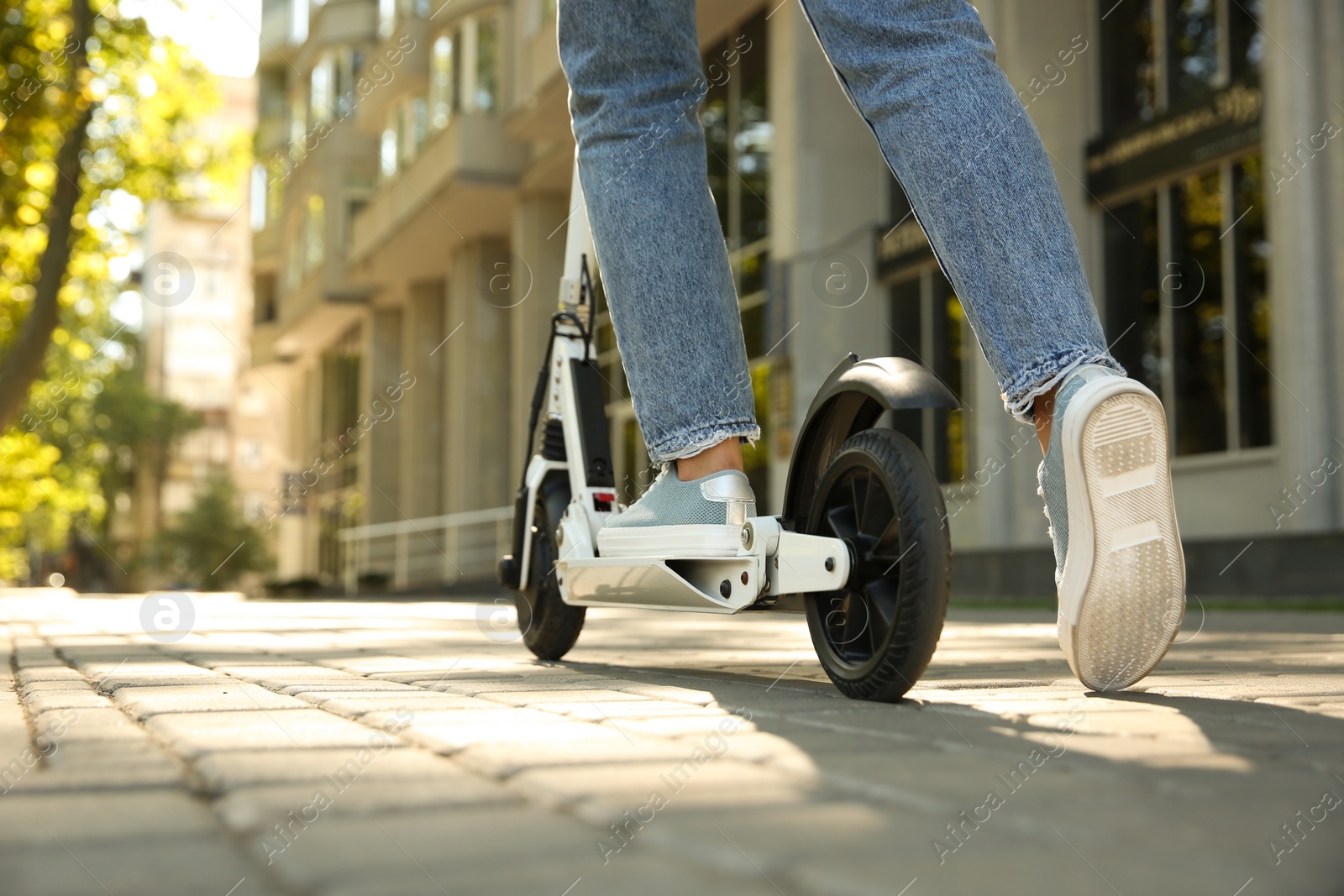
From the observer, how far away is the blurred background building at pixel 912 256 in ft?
32.6

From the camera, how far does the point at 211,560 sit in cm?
4322

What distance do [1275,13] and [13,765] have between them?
35.0 ft

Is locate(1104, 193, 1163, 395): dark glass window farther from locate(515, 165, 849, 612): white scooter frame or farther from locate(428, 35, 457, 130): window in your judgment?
locate(428, 35, 457, 130): window

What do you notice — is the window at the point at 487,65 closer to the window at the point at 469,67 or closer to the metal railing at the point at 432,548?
the window at the point at 469,67

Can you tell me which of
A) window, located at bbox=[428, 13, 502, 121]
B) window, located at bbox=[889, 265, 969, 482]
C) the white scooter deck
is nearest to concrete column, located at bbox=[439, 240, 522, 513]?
window, located at bbox=[428, 13, 502, 121]

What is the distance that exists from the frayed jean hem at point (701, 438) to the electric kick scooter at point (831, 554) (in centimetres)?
11

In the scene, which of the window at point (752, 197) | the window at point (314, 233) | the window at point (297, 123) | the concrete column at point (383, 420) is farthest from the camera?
the window at point (297, 123)

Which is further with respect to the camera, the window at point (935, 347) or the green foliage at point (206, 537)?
the green foliage at point (206, 537)

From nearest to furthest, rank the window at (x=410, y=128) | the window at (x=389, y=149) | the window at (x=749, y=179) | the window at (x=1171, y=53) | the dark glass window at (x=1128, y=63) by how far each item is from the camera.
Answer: the window at (x=1171, y=53)
the dark glass window at (x=1128, y=63)
the window at (x=749, y=179)
the window at (x=410, y=128)
the window at (x=389, y=149)

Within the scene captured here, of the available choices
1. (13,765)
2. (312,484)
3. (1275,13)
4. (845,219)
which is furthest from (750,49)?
(312,484)

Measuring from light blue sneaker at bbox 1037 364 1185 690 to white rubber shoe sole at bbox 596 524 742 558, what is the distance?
0.65m

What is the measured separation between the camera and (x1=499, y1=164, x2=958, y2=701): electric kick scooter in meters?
2.07

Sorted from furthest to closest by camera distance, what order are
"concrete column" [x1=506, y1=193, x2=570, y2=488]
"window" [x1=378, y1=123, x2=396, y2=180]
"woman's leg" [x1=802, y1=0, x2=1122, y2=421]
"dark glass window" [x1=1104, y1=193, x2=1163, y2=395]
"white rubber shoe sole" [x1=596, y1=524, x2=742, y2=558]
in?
"window" [x1=378, y1=123, x2=396, y2=180] < "concrete column" [x1=506, y1=193, x2=570, y2=488] < "dark glass window" [x1=1104, y1=193, x2=1163, y2=395] < "white rubber shoe sole" [x1=596, y1=524, x2=742, y2=558] < "woman's leg" [x1=802, y1=0, x2=1122, y2=421]

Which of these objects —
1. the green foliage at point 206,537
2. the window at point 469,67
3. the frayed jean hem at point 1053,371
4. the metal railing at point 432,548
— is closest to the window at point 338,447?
the metal railing at point 432,548
